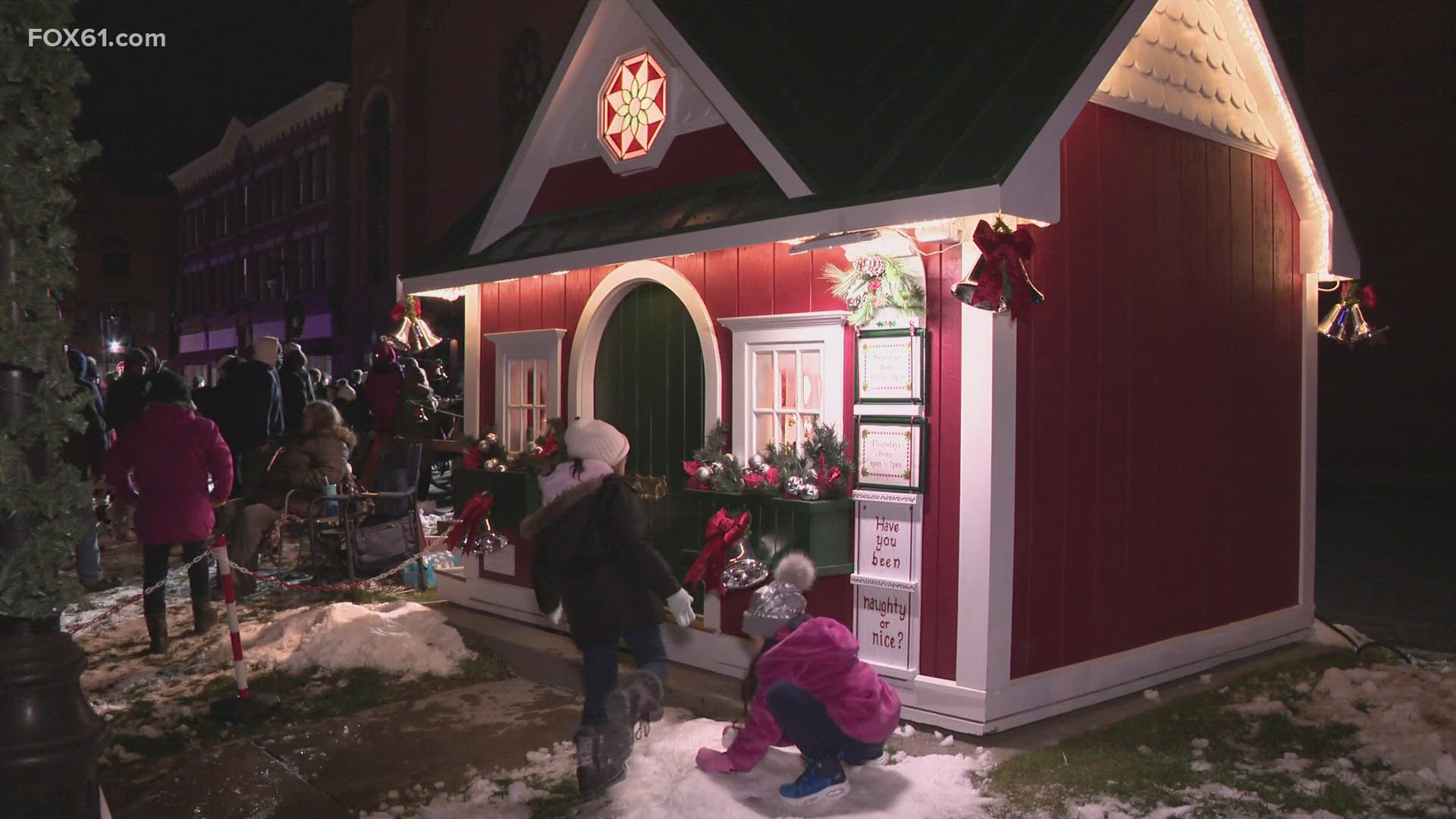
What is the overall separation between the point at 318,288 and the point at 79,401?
3460cm

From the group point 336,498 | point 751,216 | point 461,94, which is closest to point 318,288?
point 461,94

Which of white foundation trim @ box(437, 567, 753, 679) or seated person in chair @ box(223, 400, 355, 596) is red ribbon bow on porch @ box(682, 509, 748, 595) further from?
seated person in chair @ box(223, 400, 355, 596)

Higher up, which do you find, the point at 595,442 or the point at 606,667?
the point at 595,442

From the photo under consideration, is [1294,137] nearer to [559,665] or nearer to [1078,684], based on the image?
[1078,684]

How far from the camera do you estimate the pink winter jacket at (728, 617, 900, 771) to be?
15.8 ft

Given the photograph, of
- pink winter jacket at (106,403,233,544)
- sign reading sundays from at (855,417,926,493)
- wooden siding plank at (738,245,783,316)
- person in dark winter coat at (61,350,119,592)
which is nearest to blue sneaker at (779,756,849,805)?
sign reading sundays from at (855,417,926,493)

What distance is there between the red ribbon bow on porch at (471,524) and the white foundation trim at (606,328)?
0.98 m

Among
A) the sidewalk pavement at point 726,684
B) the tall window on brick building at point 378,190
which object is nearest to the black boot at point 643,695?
the sidewalk pavement at point 726,684

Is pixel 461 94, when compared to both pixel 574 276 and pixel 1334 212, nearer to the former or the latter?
pixel 574 276

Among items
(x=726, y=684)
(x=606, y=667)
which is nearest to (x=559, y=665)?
(x=726, y=684)

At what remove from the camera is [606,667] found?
537 cm

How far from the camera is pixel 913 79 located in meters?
6.68

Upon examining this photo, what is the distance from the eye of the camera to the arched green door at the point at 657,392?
756 centimetres

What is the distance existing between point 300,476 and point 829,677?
6.78m
